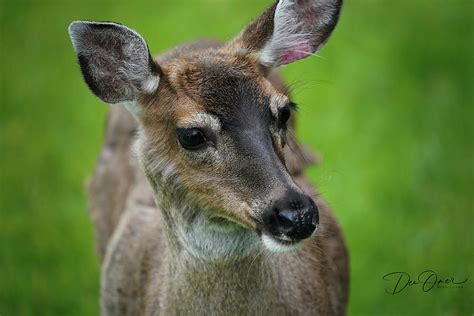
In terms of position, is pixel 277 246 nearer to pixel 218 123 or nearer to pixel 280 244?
pixel 280 244

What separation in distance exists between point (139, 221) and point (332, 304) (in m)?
1.45

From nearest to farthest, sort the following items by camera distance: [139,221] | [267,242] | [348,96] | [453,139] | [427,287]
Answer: [267,242]
[139,221]
[427,287]
[453,139]
[348,96]

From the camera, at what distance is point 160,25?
12.4 m

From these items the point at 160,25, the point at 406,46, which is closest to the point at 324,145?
the point at 406,46

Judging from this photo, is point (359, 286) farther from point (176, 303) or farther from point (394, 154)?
point (176, 303)

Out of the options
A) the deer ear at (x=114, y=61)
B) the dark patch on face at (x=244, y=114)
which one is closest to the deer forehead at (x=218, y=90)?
the dark patch on face at (x=244, y=114)

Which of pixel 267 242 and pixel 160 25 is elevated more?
pixel 267 242

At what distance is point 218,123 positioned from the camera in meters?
4.81

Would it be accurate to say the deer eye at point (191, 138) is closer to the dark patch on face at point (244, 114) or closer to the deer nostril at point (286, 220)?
the dark patch on face at point (244, 114)

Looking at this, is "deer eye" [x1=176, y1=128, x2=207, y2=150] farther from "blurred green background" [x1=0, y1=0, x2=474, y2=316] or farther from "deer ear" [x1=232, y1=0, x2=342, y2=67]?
"blurred green background" [x1=0, y1=0, x2=474, y2=316]

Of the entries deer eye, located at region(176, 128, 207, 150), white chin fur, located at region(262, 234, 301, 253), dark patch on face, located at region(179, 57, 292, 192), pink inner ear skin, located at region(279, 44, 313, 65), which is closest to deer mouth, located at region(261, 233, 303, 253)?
white chin fur, located at region(262, 234, 301, 253)

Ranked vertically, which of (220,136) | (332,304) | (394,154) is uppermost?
(220,136)

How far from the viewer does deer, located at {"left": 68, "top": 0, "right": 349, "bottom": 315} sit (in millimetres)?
4698

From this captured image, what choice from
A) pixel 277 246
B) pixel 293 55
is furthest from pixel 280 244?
pixel 293 55
